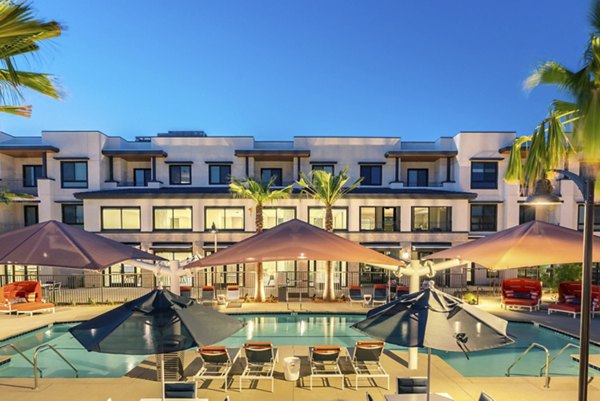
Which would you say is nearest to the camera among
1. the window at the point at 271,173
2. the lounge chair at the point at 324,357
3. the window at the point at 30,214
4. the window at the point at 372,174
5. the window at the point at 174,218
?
the lounge chair at the point at 324,357

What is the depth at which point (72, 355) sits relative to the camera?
10383 millimetres

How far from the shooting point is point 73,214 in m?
25.2

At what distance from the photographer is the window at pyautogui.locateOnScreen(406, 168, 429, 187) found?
27.6 metres

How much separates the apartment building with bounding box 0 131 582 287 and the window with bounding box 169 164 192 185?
9 centimetres

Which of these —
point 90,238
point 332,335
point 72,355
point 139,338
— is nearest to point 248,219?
point 332,335

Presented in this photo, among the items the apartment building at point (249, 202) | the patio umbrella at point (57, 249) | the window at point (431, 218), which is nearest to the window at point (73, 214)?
the apartment building at point (249, 202)

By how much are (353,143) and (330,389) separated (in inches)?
859

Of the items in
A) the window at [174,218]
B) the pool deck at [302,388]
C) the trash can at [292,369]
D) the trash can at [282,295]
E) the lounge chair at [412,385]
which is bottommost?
the trash can at [282,295]

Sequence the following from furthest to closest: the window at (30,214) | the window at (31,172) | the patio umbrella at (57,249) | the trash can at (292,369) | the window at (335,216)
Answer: the window at (31,172) < the window at (30,214) < the window at (335,216) < the trash can at (292,369) < the patio umbrella at (57,249)

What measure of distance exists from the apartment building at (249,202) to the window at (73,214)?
82 mm

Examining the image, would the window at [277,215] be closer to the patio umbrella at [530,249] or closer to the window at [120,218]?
the window at [120,218]

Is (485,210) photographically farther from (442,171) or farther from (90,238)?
(90,238)

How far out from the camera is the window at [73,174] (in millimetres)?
25141

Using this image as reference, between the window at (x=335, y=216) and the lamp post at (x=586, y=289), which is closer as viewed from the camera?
the lamp post at (x=586, y=289)
